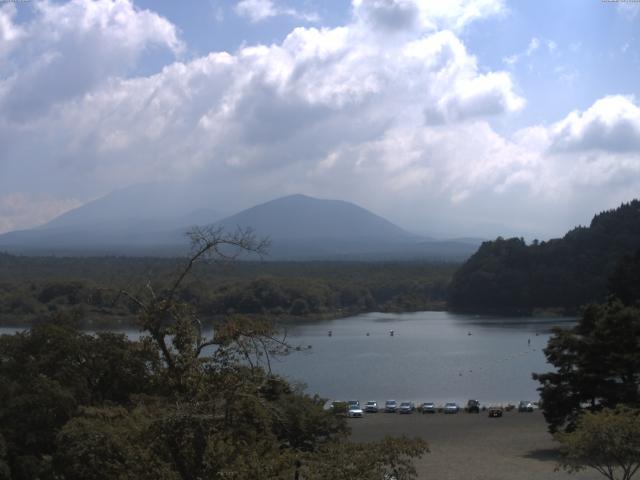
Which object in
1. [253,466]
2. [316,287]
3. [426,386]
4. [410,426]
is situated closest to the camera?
[253,466]

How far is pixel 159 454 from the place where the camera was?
4.66 m

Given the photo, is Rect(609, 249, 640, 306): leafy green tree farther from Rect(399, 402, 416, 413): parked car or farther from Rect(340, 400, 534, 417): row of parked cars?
Rect(399, 402, 416, 413): parked car

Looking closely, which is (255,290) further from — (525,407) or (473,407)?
(525,407)

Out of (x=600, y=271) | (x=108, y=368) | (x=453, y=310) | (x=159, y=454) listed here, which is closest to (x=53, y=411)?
(x=108, y=368)

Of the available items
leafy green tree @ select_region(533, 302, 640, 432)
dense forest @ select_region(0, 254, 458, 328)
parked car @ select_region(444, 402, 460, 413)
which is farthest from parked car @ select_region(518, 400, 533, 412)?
dense forest @ select_region(0, 254, 458, 328)

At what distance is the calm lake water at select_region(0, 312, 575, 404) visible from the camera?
26953 millimetres

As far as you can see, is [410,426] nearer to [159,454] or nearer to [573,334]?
[573,334]

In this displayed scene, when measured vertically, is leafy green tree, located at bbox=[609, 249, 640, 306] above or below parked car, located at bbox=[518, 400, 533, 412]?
above

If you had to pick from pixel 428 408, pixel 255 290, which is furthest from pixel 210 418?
pixel 255 290

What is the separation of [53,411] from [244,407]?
6033 mm

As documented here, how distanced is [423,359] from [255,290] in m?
21.4

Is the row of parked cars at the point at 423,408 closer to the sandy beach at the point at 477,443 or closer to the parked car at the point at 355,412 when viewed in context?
the parked car at the point at 355,412

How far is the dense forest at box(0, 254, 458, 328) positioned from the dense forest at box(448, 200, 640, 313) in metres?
5.81

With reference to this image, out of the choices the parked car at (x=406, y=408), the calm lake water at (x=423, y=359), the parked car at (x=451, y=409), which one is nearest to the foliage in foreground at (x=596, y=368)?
the parked car at (x=451, y=409)
